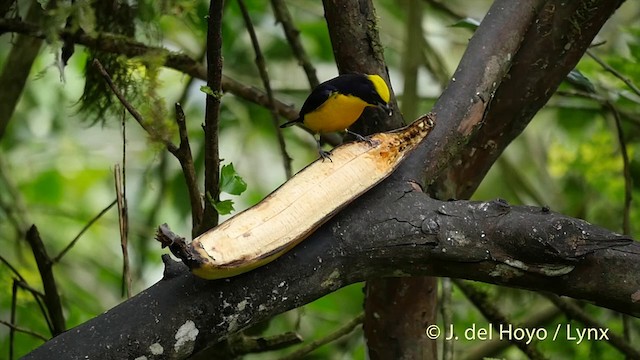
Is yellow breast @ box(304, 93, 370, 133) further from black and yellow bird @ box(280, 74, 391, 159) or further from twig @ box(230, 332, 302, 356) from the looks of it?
twig @ box(230, 332, 302, 356)

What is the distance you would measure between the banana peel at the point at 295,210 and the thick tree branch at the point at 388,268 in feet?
0.15

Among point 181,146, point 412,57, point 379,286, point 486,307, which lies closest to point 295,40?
point 412,57

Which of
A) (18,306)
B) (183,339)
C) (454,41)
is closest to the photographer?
(183,339)

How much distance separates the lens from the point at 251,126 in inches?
124

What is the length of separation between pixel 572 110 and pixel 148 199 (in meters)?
1.93

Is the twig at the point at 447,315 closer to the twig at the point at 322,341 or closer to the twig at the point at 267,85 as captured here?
the twig at the point at 322,341

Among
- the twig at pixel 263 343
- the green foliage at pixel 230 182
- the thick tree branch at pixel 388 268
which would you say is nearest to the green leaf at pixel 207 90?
the green foliage at pixel 230 182

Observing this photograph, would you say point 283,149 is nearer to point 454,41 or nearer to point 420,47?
point 420,47

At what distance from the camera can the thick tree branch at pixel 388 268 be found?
1.27m

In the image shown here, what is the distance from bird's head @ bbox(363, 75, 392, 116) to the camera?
170cm

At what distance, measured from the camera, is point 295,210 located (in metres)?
1.35

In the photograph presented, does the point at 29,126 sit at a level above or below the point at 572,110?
above

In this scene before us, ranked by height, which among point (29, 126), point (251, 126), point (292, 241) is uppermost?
point (29, 126)

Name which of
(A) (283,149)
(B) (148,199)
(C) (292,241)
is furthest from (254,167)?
(C) (292,241)
